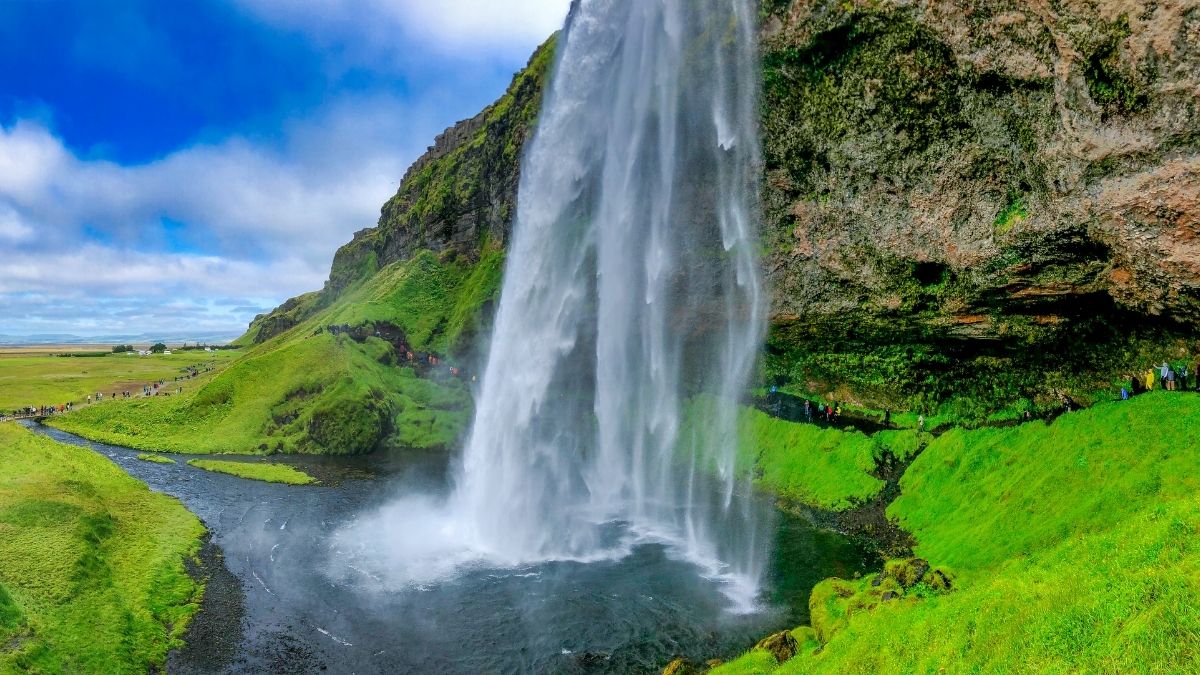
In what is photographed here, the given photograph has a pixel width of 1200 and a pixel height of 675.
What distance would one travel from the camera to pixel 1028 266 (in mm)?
28484

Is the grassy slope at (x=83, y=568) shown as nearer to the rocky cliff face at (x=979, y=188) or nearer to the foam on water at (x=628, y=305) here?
the foam on water at (x=628, y=305)

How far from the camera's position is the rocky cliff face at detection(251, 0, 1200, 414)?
2219 cm

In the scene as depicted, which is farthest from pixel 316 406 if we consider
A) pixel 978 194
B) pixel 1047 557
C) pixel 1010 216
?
pixel 1047 557

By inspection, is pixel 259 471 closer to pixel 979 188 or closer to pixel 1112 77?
pixel 979 188

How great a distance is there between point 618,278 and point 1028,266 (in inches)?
1002

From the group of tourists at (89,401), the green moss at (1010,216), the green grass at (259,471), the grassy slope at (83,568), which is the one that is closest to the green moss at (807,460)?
the green moss at (1010,216)

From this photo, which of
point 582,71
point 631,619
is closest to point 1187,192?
point 631,619

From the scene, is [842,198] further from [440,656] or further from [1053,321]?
[440,656]

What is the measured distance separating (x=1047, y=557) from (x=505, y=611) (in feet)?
58.7

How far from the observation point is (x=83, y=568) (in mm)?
22781

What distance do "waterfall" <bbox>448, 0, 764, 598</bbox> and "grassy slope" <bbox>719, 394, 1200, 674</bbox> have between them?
36.9ft

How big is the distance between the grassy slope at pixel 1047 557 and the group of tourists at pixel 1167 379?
199 centimetres

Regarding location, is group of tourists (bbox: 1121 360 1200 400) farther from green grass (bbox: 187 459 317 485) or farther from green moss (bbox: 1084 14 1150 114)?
green grass (bbox: 187 459 317 485)

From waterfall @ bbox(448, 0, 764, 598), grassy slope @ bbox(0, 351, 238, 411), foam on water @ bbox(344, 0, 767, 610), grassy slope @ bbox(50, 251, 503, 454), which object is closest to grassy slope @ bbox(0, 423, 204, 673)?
foam on water @ bbox(344, 0, 767, 610)
